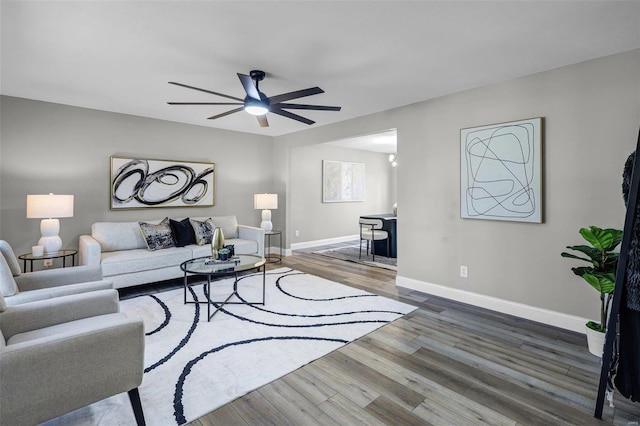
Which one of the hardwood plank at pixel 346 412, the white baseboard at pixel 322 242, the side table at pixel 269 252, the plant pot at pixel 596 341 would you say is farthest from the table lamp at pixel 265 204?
the plant pot at pixel 596 341

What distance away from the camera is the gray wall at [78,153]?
12.6 feet

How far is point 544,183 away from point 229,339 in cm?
328

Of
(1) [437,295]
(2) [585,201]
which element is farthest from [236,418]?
(2) [585,201]

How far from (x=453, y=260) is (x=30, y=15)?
4.35 m

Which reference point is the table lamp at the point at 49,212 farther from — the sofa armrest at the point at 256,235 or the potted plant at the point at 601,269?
the potted plant at the point at 601,269

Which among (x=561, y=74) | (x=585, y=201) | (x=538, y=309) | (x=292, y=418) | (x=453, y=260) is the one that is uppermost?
(x=561, y=74)

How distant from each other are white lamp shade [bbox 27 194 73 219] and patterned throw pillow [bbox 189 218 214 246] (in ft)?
4.98

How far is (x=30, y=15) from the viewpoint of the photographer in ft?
6.95

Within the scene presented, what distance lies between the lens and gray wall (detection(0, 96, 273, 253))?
386 centimetres

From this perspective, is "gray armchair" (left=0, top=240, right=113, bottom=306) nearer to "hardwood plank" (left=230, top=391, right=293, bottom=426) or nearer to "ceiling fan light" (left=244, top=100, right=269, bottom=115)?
"hardwood plank" (left=230, top=391, right=293, bottom=426)

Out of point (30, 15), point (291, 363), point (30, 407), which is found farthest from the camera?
point (291, 363)

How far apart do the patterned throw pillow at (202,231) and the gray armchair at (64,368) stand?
9.24 feet

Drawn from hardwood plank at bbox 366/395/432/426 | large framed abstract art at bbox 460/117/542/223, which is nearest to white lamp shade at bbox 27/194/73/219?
hardwood plank at bbox 366/395/432/426

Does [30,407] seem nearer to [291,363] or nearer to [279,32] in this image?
[291,363]
